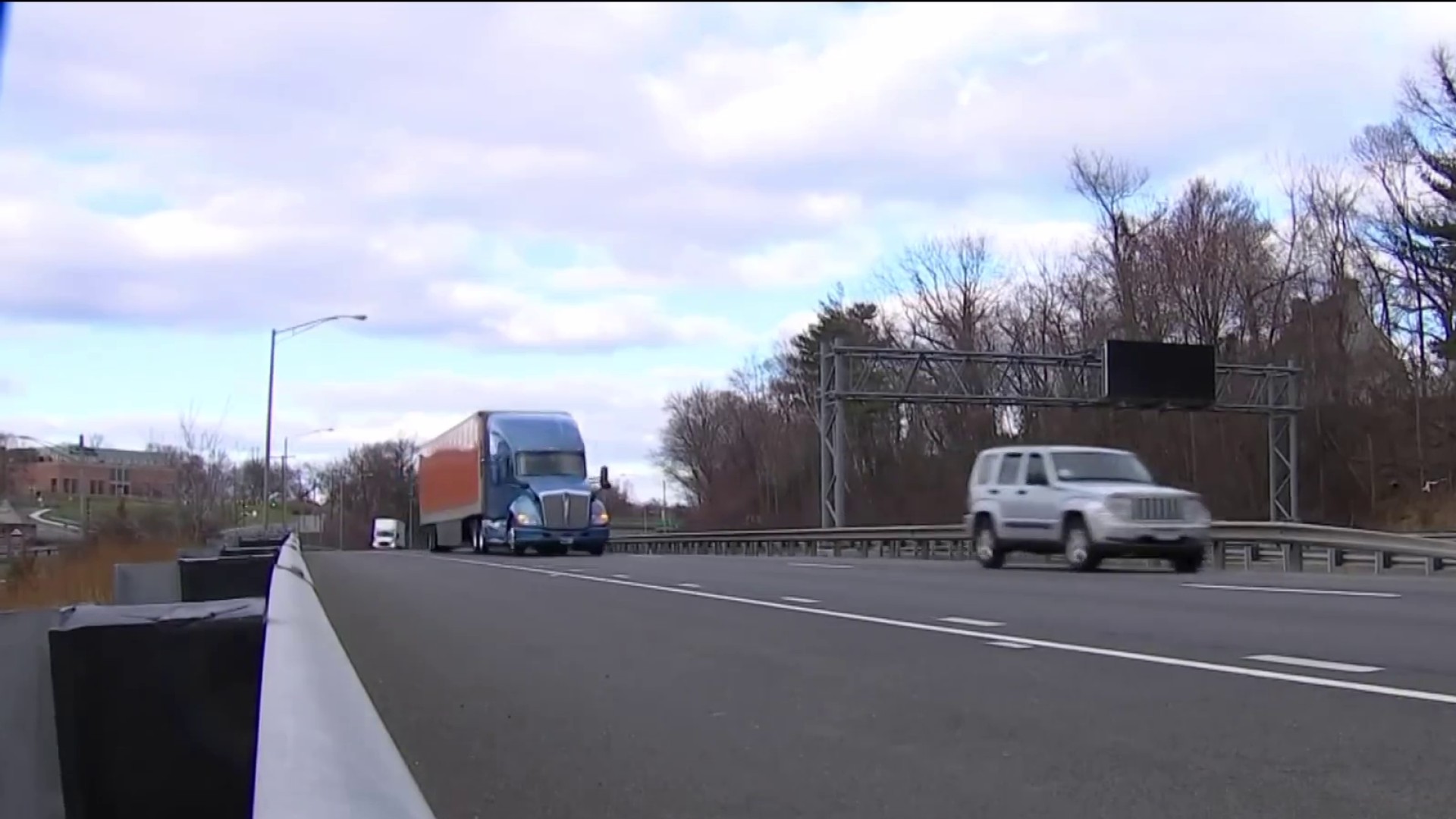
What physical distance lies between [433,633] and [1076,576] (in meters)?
10.0

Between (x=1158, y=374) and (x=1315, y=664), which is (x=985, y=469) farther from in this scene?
(x=1158, y=374)

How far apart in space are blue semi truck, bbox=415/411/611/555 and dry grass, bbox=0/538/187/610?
1610cm

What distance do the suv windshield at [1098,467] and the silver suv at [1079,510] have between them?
0.01 metres

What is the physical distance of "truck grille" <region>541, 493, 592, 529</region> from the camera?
1550 inches

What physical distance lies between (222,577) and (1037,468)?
1429 cm

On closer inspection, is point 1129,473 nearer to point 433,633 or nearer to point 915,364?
point 433,633

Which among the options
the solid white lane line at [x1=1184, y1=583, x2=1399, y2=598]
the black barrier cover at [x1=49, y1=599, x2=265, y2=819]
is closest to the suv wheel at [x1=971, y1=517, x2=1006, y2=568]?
the solid white lane line at [x1=1184, y1=583, x2=1399, y2=598]

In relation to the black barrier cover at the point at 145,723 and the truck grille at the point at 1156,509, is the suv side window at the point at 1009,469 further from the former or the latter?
the black barrier cover at the point at 145,723

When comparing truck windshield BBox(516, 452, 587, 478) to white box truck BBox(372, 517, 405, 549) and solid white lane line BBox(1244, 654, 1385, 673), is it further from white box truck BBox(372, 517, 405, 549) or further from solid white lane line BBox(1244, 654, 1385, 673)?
white box truck BBox(372, 517, 405, 549)

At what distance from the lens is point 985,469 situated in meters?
24.5

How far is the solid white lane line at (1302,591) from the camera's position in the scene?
14570 millimetres

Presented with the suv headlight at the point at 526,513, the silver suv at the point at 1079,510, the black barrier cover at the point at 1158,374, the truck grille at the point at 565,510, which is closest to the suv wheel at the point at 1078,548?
the silver suv at the point at 1079,510

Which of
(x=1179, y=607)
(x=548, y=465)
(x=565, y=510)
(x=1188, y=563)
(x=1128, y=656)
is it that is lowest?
(x=1128, y=656)

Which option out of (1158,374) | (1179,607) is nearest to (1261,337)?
(1158,374)
